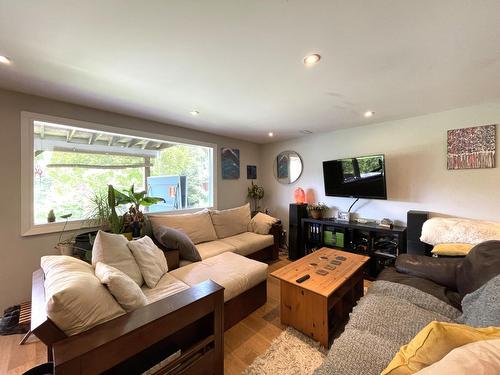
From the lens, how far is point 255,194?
172 inches

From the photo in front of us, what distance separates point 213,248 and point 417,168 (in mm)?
2909

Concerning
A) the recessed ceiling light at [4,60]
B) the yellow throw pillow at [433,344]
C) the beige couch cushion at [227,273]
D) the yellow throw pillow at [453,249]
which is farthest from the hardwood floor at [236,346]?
the recessed ceiling light at [4,60]

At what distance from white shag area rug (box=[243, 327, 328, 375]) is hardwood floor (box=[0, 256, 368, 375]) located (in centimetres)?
6

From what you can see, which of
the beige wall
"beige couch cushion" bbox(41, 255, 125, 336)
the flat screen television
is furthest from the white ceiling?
"beige couch cushion" bbox(41, 255, 125, 336)

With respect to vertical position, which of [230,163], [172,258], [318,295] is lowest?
[318,295]

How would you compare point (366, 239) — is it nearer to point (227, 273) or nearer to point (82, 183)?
point (227, 273)

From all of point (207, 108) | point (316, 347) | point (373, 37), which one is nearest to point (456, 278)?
point (316, 347)

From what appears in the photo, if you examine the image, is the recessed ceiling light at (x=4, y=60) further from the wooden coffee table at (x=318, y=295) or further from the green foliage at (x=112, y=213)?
the wooden coffee table at (x=318, y=295)

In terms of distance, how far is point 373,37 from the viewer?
1.26 metres

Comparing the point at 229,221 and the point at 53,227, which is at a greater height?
the point at 53,227

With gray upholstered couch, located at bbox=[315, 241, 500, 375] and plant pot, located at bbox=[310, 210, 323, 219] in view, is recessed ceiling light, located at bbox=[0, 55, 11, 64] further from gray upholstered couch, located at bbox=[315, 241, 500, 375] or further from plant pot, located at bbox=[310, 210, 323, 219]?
plant pot, located at bbox=[310, 210, 323, 219]

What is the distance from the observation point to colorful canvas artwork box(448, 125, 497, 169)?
225cm

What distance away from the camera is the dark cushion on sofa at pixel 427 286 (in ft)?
4.78

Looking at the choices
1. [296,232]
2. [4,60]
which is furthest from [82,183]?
[296,232]
